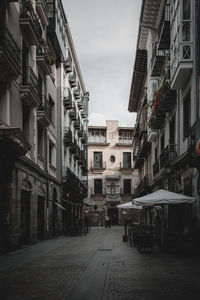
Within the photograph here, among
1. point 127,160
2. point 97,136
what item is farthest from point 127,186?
point 97,136

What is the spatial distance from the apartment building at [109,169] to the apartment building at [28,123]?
101 ft

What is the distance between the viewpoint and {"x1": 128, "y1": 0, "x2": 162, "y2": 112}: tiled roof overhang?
26125 millimetres

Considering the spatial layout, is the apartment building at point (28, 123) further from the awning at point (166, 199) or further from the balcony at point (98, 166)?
the balcony at point (98, 166)

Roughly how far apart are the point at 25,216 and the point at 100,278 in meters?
11.6

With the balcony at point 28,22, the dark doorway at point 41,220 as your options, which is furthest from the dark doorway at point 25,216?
the balcony at point 28,22

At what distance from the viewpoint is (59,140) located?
104 feet

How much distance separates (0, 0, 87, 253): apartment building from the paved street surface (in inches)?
151

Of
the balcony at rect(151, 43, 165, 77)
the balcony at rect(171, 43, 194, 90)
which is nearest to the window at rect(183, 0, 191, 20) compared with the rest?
the balcony at rect(171, 43, 194, 90)

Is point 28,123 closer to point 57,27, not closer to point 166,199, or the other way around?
point 166,199

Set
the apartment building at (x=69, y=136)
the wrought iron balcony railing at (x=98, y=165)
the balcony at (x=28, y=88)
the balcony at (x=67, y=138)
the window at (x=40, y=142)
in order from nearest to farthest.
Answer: the balcony at (x=28, y=88), the window at (x=40, y=142), the balcony at (x=67, y=138), the apartment building at (x=69, y=136), the wrought iron balcony railing at (x=98, y=165)

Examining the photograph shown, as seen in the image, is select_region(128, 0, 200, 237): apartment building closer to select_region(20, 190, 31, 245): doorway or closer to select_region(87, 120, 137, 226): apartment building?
select_region(20, 190, 31, 245): doorway

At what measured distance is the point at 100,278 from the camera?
957 cm

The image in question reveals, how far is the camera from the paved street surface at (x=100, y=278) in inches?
304

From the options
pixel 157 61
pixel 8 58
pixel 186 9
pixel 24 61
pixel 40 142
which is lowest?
pixel 40 142
